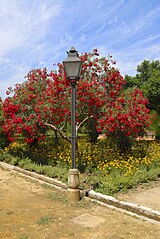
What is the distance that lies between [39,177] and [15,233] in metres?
4.14

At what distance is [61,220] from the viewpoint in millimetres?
5164

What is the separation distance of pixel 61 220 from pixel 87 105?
504cm

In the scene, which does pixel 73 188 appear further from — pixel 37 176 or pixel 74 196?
pixel 37 176

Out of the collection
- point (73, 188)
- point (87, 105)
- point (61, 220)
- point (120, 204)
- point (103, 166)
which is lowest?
point (61, 220)

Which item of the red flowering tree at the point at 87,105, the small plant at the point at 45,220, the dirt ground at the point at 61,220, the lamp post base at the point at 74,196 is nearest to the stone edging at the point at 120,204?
the dirt ground at the point at 61,220

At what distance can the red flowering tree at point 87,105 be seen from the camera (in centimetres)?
885

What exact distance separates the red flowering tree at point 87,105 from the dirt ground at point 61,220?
130 inches

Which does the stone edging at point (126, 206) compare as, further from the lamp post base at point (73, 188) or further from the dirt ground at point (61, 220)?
the lamp post base at point (73, 188)

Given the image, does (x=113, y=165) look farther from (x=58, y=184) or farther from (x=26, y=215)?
(x=26, y=215)

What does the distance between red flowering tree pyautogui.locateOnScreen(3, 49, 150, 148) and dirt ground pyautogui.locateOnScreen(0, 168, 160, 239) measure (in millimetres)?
3294

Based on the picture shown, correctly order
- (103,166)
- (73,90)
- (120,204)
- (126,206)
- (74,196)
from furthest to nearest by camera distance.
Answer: (103,166)
(73,90)
(74,196)
(120,204)
(126,206)

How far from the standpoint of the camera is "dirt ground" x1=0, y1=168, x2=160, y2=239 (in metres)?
4.52

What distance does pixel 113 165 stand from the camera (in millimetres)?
8719

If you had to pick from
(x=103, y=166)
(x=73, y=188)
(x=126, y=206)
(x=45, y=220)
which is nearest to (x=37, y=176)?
(x=103, y=166)
